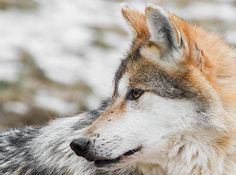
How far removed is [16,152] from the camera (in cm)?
609

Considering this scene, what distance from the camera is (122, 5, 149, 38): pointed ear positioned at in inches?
217

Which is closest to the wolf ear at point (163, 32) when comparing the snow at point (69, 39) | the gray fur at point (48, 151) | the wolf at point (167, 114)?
the wolf at point (167, 114)

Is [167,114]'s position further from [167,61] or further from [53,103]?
[53,103]

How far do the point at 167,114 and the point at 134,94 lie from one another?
Result: 1.17ft

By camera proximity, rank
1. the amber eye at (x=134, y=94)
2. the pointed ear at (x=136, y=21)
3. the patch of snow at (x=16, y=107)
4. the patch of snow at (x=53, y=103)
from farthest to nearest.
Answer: the patch of snow at (x=53, y=103), the patch of snow at (x=16, y=107), the pointed ear at (x=136, y=21), the amber eye at (x=134, y=94)

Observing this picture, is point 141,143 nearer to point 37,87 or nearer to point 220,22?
point 37,87

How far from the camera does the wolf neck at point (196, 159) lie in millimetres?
5043

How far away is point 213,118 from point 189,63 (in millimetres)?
491

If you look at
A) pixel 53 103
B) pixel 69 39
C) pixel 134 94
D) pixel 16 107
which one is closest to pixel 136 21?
pixel 134 94

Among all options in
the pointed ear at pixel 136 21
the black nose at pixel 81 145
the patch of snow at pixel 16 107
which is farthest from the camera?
Result: the patch of snow at pixel 16 107

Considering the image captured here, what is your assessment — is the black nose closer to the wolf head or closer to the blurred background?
the wolf head

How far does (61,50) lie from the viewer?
12406 mm

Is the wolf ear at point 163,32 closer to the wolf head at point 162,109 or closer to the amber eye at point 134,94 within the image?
the wolf head at point 162,109

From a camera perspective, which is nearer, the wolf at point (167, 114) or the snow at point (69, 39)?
the wolf at point (167, 114)
